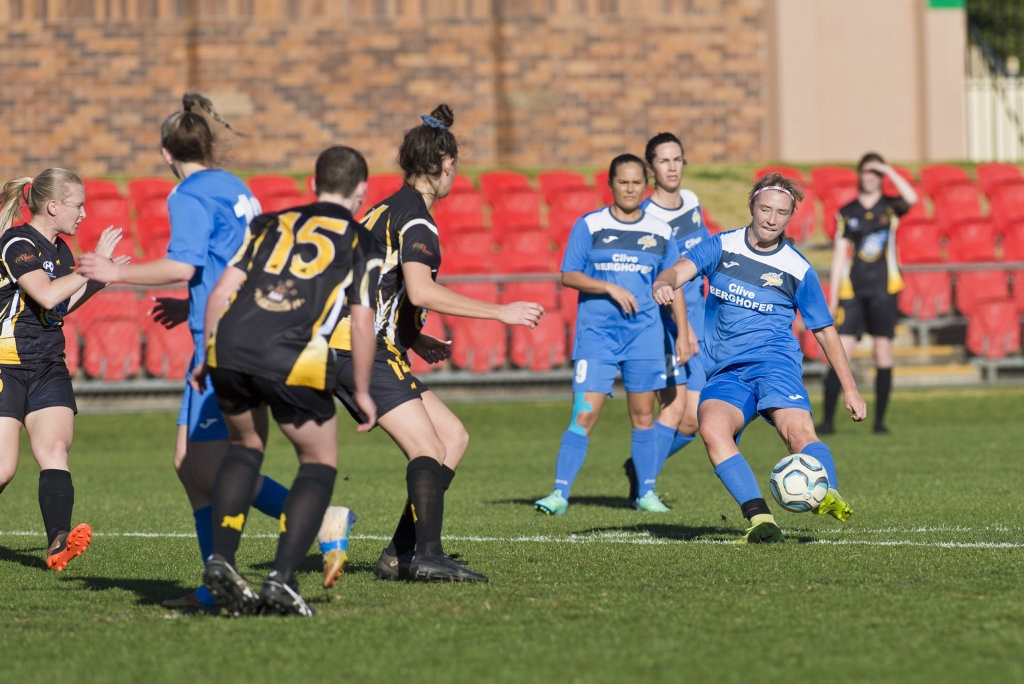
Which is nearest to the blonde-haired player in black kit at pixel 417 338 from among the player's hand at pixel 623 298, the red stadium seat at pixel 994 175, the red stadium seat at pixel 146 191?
the player's hand at pixel 623 298

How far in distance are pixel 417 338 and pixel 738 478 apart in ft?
5.45

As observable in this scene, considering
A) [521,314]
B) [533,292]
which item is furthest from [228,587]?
[533,292]

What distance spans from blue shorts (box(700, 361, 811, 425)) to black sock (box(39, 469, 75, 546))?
298 centimetres

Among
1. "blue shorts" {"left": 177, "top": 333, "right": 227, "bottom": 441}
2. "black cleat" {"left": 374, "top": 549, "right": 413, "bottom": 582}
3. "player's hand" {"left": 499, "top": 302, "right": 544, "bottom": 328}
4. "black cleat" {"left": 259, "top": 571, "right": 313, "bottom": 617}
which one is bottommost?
"black cleat" {"left": 374, "top": 549, "right": 413, "bottom": 582}

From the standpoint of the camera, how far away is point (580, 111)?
22.6 m

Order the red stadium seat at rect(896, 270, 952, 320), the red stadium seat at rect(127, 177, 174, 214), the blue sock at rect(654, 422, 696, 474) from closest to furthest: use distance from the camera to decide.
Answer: the blue sock at rect(654, 422, 696, 474) → the red stadium seat at rect(896, 270, 952, 320) → the red stadium seat at rect(127, 177, 174, 214)

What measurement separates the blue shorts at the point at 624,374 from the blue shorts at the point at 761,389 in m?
1.61

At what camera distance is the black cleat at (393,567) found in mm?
5859

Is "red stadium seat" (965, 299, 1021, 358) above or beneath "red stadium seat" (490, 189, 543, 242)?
beneath

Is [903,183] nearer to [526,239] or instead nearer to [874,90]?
[526,239]

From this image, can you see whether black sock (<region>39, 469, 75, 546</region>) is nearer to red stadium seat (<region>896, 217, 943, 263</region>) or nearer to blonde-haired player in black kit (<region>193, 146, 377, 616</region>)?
blonde-haired player in black kit (<region>193, 146, 377, 616</region>)

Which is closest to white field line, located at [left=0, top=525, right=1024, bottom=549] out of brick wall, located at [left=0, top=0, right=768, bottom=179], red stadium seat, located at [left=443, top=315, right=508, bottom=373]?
red stadium seat, located at [left=443, top=315, right=508, bottom=373]

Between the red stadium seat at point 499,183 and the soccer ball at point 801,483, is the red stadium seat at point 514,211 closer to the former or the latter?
the red stadium seat at point 499,183

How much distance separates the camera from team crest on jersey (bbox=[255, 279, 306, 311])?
462 cm
